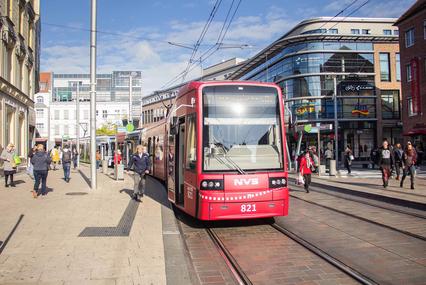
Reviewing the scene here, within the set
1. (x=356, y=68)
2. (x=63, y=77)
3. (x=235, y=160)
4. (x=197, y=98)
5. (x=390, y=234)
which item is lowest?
(x=390, y=234)

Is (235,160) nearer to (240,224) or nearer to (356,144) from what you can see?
(240,224)

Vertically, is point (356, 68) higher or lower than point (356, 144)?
higher

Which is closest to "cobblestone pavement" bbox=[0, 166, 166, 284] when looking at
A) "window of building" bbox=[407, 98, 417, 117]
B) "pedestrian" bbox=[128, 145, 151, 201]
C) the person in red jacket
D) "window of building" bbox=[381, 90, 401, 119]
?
"pedestrian" bbox=[128, 145, 151, 201]

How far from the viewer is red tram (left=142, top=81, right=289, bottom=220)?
8.05 metres

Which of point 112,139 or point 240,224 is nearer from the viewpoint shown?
point 240,224

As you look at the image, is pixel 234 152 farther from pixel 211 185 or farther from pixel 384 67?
pixel 384 67

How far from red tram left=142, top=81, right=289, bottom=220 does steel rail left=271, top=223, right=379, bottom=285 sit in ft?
2.23

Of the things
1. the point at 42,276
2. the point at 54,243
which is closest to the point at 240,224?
the point at 54,243

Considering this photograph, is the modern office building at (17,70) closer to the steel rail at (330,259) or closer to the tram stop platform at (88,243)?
the tram stop platform at (88,243)

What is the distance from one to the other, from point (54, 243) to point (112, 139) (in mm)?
29077

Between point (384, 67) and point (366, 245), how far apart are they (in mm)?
47246

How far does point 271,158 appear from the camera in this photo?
28.0 feet

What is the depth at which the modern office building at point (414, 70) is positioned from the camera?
115 ft

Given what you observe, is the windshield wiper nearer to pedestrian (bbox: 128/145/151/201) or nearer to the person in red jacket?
pedestrian (bbox: 128/145/151/201)
